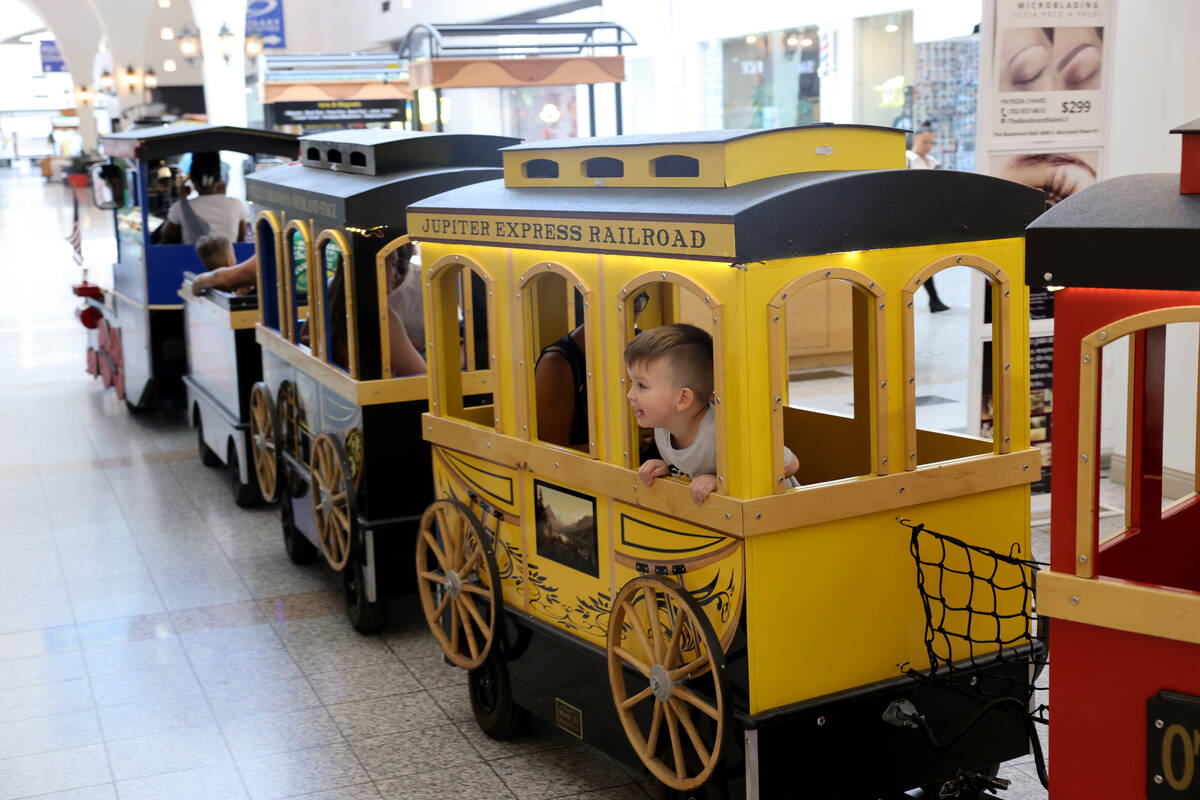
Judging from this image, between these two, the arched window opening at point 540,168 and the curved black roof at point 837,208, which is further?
the arched window opening at point 540,168

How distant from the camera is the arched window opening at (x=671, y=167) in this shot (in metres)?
3.23

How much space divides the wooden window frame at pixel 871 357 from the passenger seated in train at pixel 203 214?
21.4 ft

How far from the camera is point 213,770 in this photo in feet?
13.4

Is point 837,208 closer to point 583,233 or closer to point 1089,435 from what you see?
point 583,233

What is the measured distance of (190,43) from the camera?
26109 millimetres

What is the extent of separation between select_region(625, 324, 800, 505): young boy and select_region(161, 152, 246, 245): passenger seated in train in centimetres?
621

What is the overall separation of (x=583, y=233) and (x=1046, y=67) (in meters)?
3.34

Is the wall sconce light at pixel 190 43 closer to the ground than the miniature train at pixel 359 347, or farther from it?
farther from it

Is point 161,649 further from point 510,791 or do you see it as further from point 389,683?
point 510,791

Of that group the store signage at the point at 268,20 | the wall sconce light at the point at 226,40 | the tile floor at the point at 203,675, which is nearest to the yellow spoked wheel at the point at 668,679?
the tile floor at the point at 203,675

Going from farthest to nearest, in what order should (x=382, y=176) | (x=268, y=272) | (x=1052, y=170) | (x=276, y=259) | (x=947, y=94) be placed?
(x=947, y=94) < (x=268, y=272) < (x=276, y=259) < (x=1052, y=170) < (x=382, y=176)

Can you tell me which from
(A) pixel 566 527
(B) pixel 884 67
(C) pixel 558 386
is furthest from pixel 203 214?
(B) pixel 884 67

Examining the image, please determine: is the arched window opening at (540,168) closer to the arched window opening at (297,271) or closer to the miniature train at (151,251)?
the arched window opening at (297,271)

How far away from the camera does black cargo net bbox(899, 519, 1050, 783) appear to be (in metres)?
3.23
